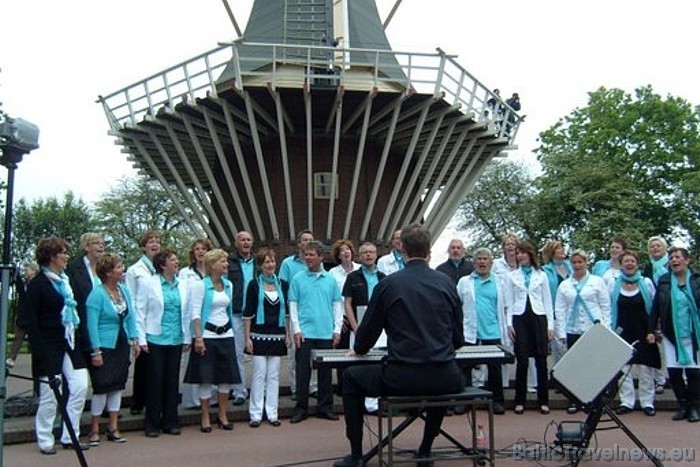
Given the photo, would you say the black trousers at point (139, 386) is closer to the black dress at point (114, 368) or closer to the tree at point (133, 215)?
the black dress at point (114, 368)

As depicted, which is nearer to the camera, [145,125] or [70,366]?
[70,366]

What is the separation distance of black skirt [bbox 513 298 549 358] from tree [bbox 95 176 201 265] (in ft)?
132

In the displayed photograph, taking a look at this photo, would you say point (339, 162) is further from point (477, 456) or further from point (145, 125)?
point (477, 456)

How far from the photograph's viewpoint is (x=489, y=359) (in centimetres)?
511

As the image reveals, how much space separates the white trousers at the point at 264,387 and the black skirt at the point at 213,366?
0.18 metres

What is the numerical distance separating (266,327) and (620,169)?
28.6 m

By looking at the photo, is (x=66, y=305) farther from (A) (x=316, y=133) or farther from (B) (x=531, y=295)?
(A) (x=316, y=133)

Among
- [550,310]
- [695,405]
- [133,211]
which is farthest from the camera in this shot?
[133,211]

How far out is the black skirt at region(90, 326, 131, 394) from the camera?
604 cm

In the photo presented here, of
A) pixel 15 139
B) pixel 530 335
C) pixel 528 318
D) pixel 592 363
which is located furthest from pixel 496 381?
pixel 15 139

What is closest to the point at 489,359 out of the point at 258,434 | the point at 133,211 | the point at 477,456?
the point at 477,456

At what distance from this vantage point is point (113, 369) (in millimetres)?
A: 6148

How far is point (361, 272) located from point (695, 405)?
348 centimetres

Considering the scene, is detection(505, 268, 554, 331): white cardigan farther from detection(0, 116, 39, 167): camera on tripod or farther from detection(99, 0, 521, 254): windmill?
detection(99, 0, 521, 254): windmill
